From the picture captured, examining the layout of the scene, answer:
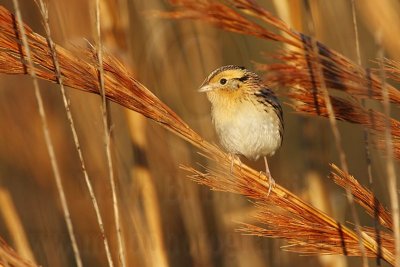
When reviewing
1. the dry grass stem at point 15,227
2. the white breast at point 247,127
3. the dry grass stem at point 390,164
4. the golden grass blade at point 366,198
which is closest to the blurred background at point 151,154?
the dry grass stem at point 15,227

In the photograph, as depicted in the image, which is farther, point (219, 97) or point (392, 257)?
point (219, 97)

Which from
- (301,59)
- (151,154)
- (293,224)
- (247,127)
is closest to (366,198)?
(293,224)

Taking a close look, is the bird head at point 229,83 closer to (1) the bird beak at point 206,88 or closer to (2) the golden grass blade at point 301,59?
(1) the bird beak at point 206,88

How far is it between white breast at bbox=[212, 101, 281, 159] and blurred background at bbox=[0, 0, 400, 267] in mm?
136

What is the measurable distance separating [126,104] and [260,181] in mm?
347

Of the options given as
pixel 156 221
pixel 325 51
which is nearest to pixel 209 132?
pixel 156 221

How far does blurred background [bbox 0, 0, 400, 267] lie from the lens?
8.16 feet

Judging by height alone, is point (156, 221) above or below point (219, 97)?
below

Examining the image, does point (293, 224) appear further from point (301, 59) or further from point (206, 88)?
point (206, 88)

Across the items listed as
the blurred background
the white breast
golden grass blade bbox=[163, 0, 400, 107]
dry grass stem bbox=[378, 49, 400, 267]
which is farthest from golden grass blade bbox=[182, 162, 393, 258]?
the white breast

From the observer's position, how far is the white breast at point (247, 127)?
2656 mm

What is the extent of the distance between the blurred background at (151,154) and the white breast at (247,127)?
14 centimetres

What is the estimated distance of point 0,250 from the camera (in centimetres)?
135

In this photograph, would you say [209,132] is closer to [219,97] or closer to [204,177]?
[219,97]
